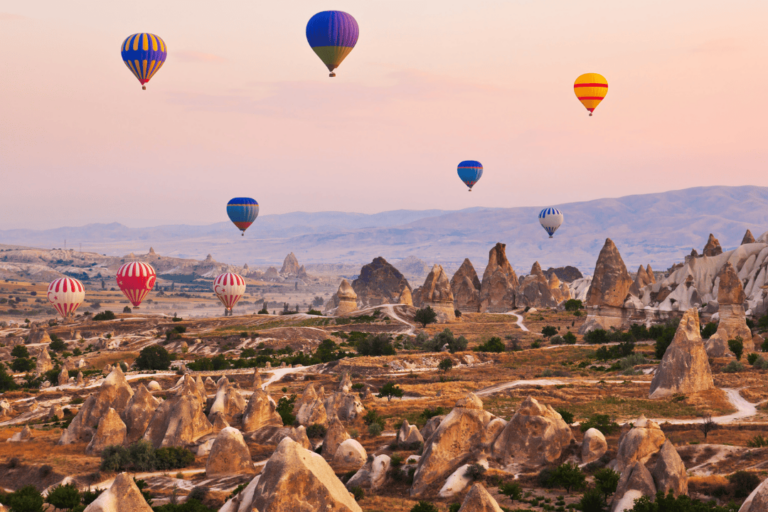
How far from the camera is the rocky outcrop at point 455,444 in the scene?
25.3 metres

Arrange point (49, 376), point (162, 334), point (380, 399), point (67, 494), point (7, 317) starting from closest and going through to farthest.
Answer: point (67, 494) → point (380, 399) → point (49, 376) → point (162, 334) → point (7, 317)

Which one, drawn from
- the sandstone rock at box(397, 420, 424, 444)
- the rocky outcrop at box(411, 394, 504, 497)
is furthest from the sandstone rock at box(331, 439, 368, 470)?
the rocky outcrop at box(411, 394, 504, 497)

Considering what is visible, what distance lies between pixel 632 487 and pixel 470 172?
104m

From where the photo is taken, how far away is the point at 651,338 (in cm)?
6244

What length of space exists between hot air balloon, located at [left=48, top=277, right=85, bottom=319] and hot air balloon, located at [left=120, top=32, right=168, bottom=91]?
99.7 feet

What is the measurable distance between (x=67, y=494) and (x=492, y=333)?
6085cm

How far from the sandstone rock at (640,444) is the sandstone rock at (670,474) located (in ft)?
5.00

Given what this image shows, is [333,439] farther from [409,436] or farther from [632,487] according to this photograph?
[632,487]

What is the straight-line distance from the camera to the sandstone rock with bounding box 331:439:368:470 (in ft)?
97.2

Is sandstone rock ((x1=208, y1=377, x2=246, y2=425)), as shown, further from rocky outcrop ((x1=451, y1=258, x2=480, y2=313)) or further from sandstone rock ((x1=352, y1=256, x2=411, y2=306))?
sandstone rock ((x1=352, y1=256, x2=411, y2=306))

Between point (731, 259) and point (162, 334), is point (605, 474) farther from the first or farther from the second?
point (162, 334)

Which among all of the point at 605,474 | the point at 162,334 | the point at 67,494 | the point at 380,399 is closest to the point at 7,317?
the point at 162,334

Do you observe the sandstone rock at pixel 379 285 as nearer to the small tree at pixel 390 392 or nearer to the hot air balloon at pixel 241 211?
the hot air balloon at pixel 241 211

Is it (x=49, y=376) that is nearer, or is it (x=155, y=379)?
(x=155, y=379)
